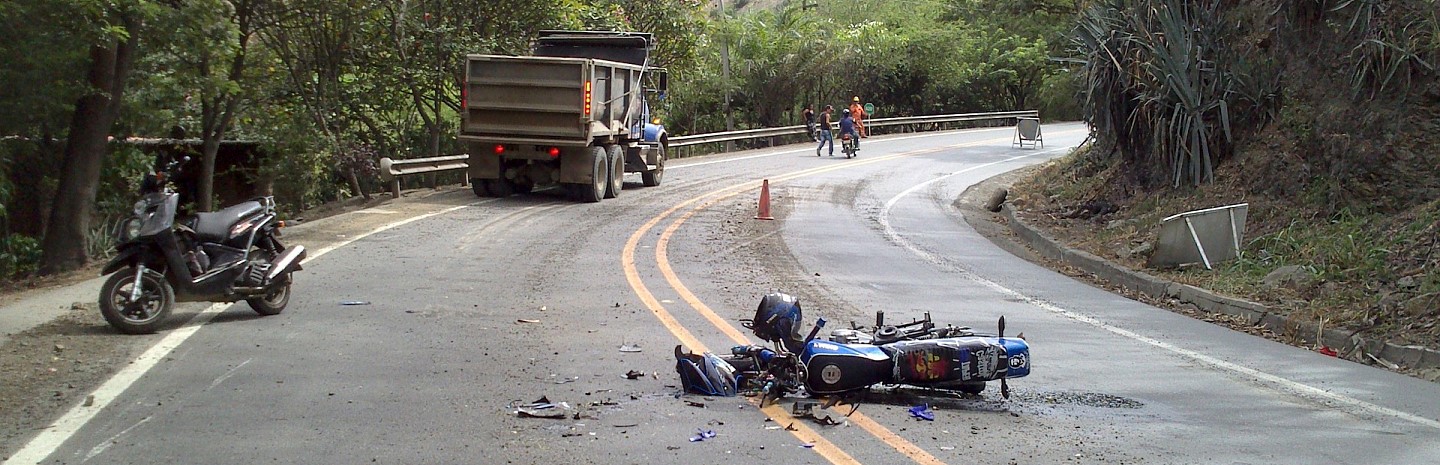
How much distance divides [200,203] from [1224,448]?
17.8 m

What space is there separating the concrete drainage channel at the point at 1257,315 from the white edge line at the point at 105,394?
844cm

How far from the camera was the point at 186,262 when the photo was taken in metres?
8.77

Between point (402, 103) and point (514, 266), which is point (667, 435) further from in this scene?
point (402, 103)

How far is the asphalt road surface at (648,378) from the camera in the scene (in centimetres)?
581

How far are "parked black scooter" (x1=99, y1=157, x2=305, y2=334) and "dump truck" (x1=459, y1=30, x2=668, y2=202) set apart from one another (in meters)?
9.59

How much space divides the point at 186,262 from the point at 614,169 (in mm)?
12449

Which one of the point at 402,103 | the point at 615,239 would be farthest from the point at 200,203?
the point at 615,239

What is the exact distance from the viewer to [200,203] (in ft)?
65.3

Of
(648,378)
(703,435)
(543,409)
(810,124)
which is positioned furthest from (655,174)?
(703,435)

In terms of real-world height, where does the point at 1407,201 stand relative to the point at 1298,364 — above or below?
above

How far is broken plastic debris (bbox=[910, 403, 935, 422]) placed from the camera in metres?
6.40

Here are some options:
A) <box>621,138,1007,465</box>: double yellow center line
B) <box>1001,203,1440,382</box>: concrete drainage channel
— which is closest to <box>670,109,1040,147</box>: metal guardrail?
<box>621,138,1007,465</box>: double yellow center line

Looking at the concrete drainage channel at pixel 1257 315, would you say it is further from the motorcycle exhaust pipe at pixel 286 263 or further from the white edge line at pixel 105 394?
the white edge line at pixel 105 394

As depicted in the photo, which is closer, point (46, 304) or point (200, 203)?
point (46, 304)
